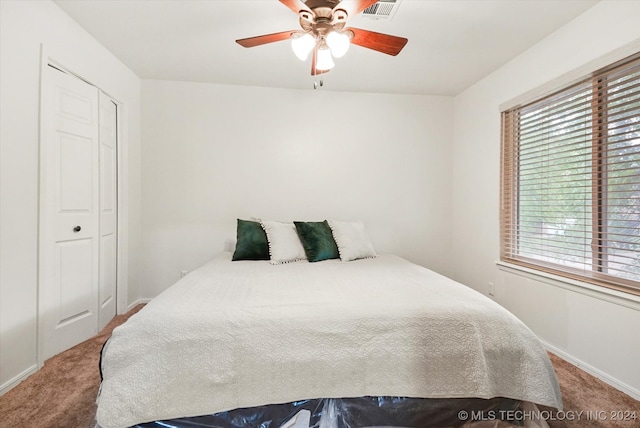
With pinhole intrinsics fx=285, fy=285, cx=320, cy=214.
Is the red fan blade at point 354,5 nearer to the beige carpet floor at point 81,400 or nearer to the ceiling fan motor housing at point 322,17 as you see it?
the ceiling fan motor housing at point 322,17

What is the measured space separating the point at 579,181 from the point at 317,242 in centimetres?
199

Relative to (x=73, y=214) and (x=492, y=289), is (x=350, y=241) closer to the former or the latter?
(x=492, y=289)

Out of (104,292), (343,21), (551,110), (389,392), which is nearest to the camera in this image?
(389,392)

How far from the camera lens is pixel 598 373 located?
1.80 metres

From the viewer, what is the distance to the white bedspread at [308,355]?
45.6 inches

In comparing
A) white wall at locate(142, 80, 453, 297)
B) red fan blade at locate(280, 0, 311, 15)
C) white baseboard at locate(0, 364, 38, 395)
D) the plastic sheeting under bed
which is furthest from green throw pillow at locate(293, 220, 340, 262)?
white baseboard at locate(0, 364, 38, 395)

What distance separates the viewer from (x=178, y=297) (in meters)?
1.47

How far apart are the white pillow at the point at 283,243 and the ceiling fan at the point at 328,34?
140 cm

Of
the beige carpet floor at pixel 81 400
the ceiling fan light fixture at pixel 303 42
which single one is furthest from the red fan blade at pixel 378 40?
the beige carpet floor at pixel 81 400

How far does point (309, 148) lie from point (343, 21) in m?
1.70

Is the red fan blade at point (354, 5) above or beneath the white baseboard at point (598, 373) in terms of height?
above

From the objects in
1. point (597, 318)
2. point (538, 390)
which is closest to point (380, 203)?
point (597, 318)

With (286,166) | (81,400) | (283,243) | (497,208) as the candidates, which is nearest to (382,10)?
(286,166)

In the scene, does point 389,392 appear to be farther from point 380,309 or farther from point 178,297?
point 178,297
